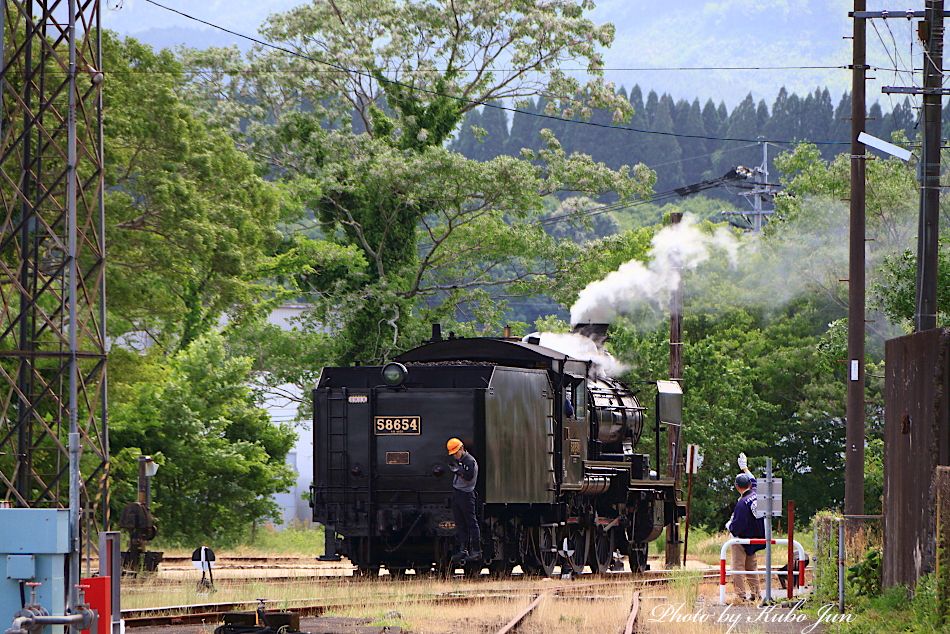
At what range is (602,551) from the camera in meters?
25.2

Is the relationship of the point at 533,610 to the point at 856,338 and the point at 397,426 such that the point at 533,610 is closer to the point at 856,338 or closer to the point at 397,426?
the point at 397,426

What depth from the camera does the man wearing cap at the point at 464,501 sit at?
2008cm

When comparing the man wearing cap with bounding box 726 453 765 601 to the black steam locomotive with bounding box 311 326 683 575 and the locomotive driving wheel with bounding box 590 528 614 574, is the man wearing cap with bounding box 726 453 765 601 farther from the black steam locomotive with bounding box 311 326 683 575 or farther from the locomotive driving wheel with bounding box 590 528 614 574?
the locomotive driving wheel with bounding box 590 528 614 574

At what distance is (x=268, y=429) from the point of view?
3991 centimetres

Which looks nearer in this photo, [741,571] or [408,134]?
[741,571]

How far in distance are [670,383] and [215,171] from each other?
34.4ft

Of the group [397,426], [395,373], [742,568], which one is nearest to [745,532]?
[742,568]

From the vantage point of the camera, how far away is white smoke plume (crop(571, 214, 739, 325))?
96.3 feet

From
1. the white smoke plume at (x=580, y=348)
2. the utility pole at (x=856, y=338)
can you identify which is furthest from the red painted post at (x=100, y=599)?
the white smoke plume at (x=580, y=348)

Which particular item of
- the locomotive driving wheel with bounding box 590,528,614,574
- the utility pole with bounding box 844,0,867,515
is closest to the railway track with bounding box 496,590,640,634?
the utility pole with bounding box 844,0,867,515

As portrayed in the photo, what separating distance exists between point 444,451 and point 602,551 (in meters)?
5.50

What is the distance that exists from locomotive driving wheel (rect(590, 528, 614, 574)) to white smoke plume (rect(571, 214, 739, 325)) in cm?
511

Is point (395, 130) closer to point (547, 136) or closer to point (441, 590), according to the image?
point (547, 136)

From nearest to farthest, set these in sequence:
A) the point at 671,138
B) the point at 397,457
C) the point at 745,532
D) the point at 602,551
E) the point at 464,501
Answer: the point at 745,532 < the point at 464,501 < the point at 397,457 < the point at 602,551 < the point at 671,138
